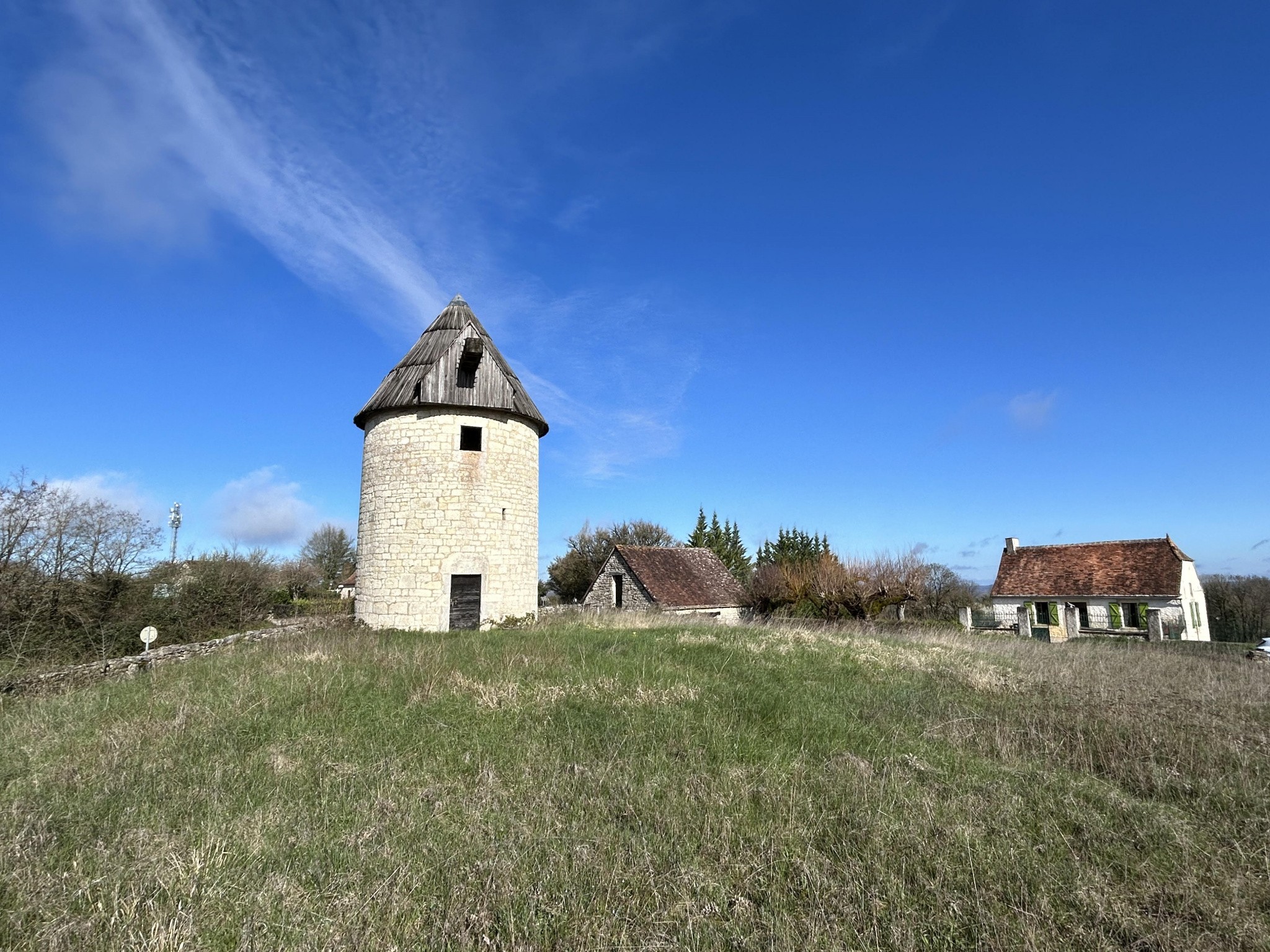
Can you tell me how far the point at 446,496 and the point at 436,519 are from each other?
26.2 inches

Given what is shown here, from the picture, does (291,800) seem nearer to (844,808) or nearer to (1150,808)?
(844,808)

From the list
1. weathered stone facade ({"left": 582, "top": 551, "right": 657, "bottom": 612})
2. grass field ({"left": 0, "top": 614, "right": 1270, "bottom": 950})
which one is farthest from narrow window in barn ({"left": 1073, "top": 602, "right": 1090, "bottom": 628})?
grass field ({"left": 0, "top": 614, "right": 1270, "bottom": 950})

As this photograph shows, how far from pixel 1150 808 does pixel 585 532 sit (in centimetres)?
3963

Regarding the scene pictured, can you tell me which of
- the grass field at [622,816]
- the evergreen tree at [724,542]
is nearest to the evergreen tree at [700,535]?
the evergreen tree at [724,542]

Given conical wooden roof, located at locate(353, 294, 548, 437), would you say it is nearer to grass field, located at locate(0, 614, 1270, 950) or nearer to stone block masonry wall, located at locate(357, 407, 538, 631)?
stone block masonry wall, located at locate(357, 407, 538, 631)

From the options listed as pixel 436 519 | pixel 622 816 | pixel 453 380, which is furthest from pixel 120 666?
pixel 622 816

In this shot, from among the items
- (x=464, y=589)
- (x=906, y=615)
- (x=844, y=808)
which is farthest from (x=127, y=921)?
(x=906, y=615)

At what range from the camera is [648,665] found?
10.0 meters

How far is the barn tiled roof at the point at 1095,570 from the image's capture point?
93.8 feet

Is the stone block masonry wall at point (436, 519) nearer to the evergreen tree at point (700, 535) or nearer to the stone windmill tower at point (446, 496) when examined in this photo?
the stone windmill tower at point (446, 496)

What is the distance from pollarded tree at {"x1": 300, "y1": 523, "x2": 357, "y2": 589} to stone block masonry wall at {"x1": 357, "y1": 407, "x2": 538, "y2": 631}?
98.8 ft

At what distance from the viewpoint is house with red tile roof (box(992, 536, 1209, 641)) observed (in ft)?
91.4

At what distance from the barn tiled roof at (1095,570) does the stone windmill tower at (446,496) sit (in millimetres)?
28582

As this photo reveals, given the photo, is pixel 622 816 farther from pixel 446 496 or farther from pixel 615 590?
pixel 615 590
